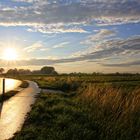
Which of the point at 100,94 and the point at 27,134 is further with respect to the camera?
the point at 100,94

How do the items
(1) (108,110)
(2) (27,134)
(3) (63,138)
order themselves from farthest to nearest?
(1) (108,110) < (2) (27,134) < (3) (63,138)

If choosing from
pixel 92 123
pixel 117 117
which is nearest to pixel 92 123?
pixel 92 123

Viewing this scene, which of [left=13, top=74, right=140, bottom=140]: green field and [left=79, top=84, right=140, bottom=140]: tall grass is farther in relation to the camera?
[left=13, top=74, right=140, bottom=140]: green field

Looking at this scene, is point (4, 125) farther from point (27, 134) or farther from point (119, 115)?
point (119, 115)

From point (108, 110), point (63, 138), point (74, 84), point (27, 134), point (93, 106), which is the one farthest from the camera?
point (74, 84)

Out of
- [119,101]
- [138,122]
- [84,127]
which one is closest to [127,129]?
[138,122]

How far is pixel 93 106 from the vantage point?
19.6m

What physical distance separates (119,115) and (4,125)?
5202mm

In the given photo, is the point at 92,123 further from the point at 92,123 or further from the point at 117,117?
the point at 117,117

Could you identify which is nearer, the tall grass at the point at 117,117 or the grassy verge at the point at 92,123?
the tall grass at the point at 117,117

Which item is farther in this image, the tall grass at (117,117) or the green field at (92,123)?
the green field at (92,123)

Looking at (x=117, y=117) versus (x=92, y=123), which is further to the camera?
(x=117, y=117)

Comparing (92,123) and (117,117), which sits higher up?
(117,117)

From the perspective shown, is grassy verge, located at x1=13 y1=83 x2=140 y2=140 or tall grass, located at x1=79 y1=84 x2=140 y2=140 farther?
grassy verge, located at x1=13 y1=83 x2=140 y2=140
